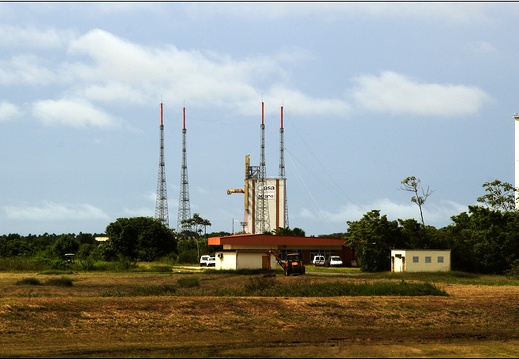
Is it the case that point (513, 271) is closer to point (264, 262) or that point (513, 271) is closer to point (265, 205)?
point (264, 262)

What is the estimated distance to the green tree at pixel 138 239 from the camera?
4514 inches

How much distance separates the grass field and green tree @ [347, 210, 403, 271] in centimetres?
3612

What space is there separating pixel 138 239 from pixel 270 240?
88.0ft

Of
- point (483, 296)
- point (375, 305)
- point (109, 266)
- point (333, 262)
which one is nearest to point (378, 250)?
point (333, 262)

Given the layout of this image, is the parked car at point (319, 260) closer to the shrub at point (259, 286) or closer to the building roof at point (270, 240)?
the building roof at point (270, 240)

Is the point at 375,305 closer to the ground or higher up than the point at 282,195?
closer to the ground

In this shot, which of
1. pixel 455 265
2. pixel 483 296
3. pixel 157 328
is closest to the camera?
pixel 157 328

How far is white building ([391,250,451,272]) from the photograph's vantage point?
72.8m

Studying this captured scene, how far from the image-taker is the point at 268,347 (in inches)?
1147

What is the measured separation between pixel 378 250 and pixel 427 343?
49.2m

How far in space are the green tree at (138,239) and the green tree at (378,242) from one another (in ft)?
134

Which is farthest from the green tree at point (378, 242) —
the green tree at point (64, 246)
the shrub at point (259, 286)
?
the green tree at point (64, 246)

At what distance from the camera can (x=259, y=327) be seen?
33500 millimetres

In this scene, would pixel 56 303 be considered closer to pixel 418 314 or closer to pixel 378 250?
pixel 418 314
